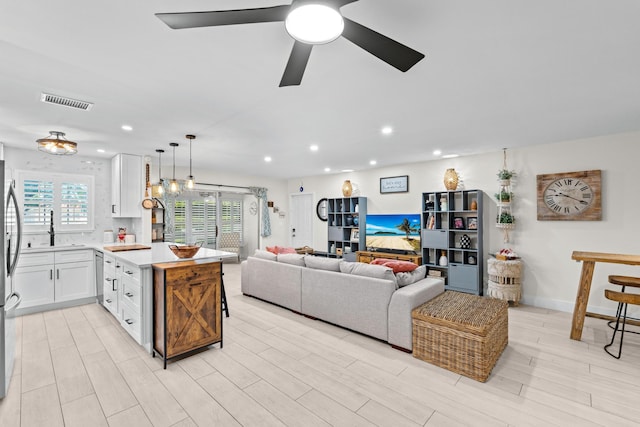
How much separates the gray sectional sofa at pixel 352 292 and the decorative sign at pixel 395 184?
281 centimetres

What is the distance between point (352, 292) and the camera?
3.45 m

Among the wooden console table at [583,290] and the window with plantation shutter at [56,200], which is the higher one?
the window with plantation shutter at [56,200]

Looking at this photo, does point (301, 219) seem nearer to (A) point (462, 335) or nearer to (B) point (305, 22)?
(A) point (462, 335)

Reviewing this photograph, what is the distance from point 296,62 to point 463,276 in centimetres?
473

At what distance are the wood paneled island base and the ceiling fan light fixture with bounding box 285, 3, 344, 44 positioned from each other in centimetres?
235

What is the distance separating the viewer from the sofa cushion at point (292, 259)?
13.8 feet

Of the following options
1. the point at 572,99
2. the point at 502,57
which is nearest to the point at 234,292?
the point at 502,57

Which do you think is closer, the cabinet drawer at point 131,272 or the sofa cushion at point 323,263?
the cabinet drawer at point 131,272

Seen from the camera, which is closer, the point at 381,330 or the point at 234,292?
the point at 381,330

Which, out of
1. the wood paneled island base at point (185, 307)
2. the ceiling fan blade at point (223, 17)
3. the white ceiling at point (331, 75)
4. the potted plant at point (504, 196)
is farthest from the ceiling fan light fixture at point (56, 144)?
the potted plant at point (504, 196)

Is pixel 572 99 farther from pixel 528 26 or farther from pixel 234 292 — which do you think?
pixel 234 292

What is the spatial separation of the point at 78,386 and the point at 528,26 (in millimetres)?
4158

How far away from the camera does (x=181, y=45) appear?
1918 millimetres

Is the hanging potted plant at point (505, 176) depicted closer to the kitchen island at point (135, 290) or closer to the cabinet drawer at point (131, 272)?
the kitchen island at point (135, 290)
